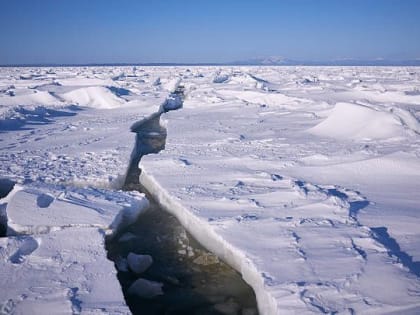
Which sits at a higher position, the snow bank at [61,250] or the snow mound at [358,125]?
the snow mound at [358,125]

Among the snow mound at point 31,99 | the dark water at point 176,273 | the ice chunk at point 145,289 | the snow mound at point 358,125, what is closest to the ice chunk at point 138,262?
the dark water at point 176,273

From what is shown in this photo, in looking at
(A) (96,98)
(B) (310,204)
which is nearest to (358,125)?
(B) (310,204)

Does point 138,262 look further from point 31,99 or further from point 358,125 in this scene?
point 31,99

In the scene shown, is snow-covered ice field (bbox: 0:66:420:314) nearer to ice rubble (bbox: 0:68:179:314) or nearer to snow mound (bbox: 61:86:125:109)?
ice rubble (bbox: 0:68:179:314)

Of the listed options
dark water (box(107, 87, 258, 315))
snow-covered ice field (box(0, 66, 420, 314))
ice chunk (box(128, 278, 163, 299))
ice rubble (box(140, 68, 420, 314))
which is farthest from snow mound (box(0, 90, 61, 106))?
ice chunk (box(128, 278, 163, 299))

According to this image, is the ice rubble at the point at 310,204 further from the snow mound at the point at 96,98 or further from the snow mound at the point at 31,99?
the snow mound at the point at 31,99

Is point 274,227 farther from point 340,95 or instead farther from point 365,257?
point 340,95

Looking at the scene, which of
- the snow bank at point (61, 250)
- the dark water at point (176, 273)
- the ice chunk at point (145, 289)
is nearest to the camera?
the snow bank at point (61, 250)
